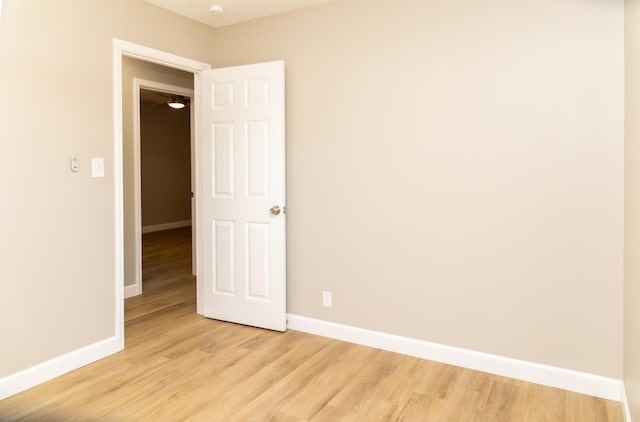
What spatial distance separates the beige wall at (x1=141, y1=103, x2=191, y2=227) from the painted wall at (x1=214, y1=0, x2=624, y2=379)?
578cm

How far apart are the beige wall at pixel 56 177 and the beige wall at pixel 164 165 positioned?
5.86 meters

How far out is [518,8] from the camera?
8.46 feet

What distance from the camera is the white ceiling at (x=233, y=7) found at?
10.5ft

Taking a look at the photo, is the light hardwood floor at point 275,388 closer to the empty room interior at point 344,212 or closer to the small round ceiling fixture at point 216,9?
the empty room interior at point 344,212

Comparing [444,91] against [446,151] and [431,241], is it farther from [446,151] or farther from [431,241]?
[431,241]

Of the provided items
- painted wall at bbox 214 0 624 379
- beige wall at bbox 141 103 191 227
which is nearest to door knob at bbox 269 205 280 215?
painted wall at bbox 214 0 624 379

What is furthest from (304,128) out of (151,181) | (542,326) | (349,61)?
(151,181)

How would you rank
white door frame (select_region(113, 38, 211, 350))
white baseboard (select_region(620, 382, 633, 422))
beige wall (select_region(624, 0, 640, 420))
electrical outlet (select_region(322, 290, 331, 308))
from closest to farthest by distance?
beige wall (select_region(624, 0, 640, 420)) < white baseboard (select_region(620, 382, 633, 422)) < white door frame (select_region(113, 38, 211, 350)) < electrical outlet (select_region(322, 290, 331, 308))

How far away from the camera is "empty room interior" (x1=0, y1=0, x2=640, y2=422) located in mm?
2400

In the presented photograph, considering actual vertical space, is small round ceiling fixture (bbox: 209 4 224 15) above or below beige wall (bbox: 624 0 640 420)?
above

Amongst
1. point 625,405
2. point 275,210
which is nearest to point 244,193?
point 275,210

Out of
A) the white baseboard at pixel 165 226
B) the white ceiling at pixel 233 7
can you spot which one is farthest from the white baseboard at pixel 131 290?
the white baseboard at pixel 165 226

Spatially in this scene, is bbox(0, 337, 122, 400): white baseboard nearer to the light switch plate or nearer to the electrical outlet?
the light switch plate

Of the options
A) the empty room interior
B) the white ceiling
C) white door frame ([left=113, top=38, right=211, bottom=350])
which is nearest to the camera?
the empty room interior
